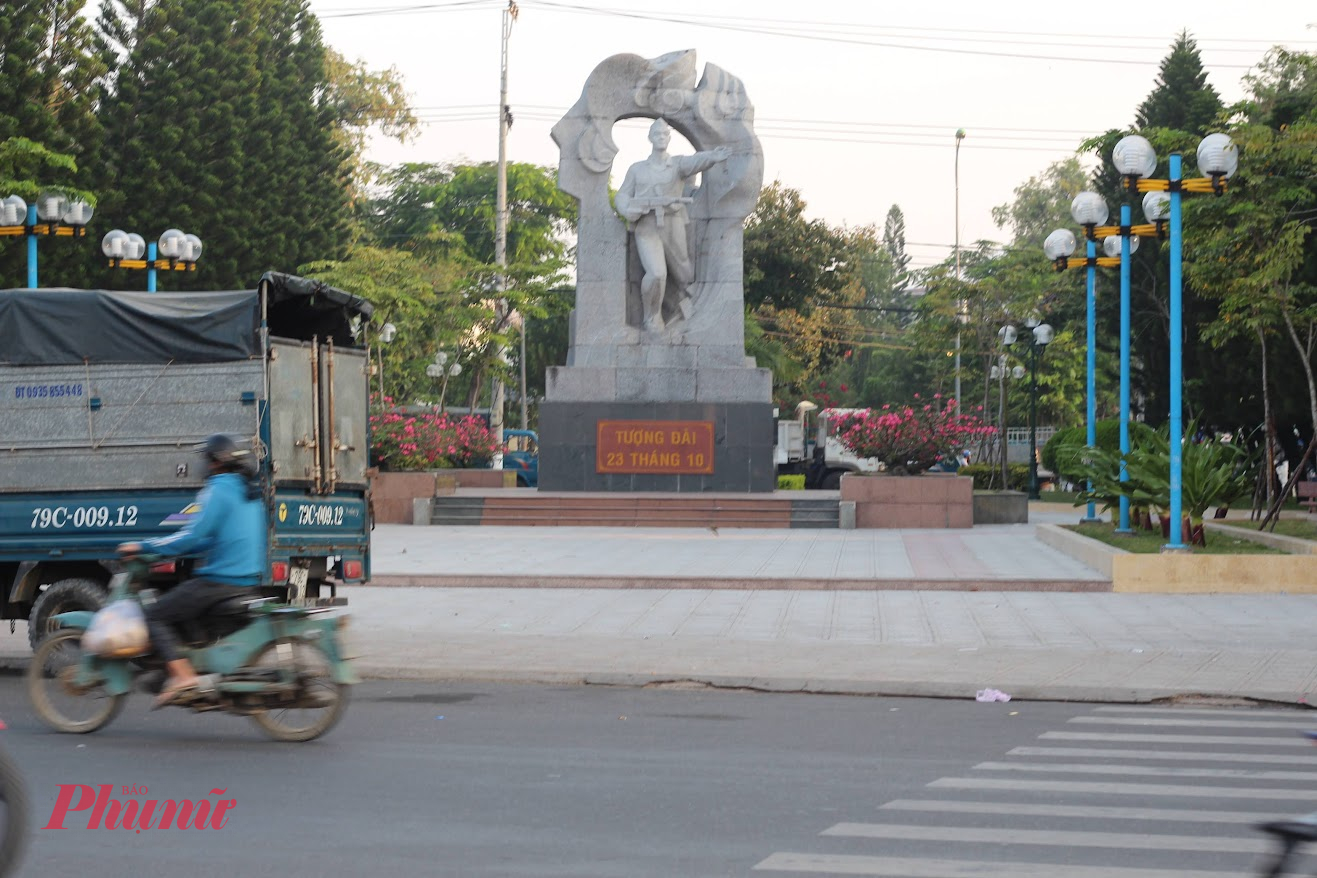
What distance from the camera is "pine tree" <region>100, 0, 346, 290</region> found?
5000 cm

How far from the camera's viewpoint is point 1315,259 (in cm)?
2678

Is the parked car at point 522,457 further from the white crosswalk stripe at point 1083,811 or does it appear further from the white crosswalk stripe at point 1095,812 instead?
the white crosswalk stripe at point 1083,811

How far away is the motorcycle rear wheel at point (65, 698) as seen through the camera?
983cm

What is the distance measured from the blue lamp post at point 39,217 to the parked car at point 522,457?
1927cm

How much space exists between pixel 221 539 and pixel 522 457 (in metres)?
42.0

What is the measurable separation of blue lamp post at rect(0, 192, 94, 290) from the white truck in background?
2304 centimetres

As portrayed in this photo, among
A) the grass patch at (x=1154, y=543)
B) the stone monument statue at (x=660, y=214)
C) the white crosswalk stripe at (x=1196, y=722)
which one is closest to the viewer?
the white crosswalk stripe at (x=1196, y=722)

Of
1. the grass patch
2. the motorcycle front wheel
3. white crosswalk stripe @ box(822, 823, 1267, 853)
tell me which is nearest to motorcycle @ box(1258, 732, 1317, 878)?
white crosswalk stripe @ box(822, 823, 1267, 853)

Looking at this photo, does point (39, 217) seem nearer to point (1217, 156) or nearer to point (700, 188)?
point (700, 188)

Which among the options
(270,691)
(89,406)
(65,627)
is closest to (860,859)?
(270,691)

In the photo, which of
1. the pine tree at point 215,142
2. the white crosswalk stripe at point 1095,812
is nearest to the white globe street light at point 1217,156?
the white crosswalk stripe at point 1095,812

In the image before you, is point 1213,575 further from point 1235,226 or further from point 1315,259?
point 1315,259

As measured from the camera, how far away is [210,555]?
9531mm

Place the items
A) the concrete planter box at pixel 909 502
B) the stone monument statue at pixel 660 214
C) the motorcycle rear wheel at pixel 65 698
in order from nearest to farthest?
the motorcycle rear wheel at pixel 65 698 → the concrete planter box at pixel 909 502 → the stone monument statue at pixel 660 214
